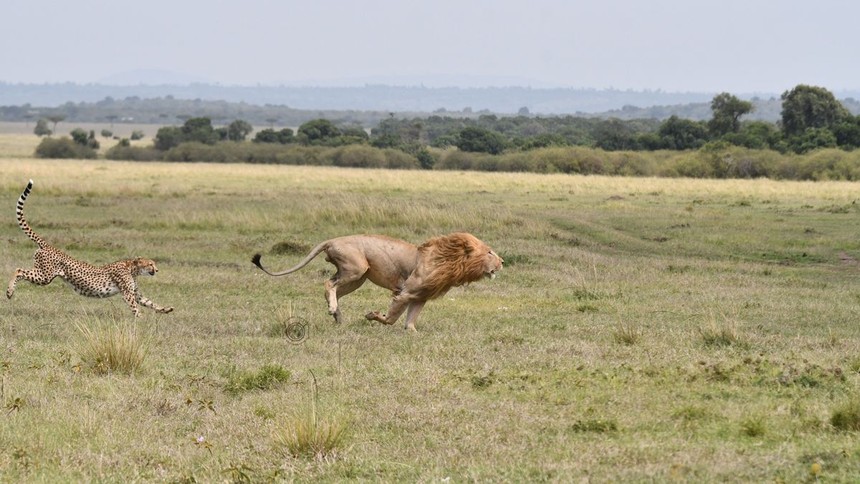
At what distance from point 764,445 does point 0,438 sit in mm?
4291

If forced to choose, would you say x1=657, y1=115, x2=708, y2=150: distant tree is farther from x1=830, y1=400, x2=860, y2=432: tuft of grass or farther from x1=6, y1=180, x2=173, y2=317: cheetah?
x1=830, y1=400, x2=860, y2=432: tuft of grass

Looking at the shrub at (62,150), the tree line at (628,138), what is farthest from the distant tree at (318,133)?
the shrub at (62,150)

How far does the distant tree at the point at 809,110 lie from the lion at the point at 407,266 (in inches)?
2118

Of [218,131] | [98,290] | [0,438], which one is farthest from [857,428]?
[218,131]

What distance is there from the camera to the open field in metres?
6.40

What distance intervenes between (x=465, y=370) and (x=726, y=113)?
62.4 m

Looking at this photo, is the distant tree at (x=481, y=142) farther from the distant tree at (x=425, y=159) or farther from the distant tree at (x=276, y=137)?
the distant tree at (x=276, y=137)

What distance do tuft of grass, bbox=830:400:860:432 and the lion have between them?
15.2 ft

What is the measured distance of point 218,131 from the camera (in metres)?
89.2

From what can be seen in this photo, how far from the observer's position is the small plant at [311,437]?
653 centimetres

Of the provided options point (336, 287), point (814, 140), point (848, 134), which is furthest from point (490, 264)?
point (848, 134)

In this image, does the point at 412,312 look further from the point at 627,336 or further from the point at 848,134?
the point at 848,134

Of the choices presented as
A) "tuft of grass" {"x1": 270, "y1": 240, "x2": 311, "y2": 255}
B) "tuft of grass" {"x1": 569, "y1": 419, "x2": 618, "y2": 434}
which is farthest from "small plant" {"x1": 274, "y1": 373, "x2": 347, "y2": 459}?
"tuft of grass" {"x1": 270, "y1": 240, "x2": 311, "y2": 255}

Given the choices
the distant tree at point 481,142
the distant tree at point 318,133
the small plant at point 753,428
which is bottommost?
the distant tree at point 318,133
